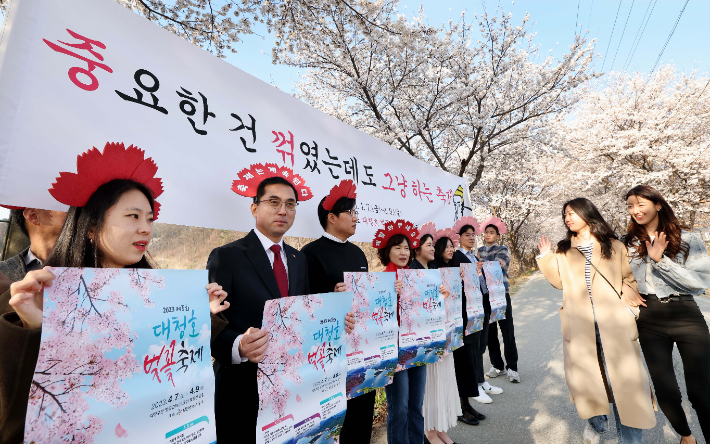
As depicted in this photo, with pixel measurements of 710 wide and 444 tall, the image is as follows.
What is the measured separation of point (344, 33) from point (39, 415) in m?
8.26

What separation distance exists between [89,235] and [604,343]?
11.6 ft

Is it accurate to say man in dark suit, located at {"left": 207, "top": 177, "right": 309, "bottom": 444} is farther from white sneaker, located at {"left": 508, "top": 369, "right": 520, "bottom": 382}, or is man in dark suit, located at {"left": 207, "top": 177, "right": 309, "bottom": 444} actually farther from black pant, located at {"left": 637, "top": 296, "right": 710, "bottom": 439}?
white sneaker, located at {"left": 508, "top": 369, "right": 520, "bottom": 382}

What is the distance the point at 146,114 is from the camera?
2006mm

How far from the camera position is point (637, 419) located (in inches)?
99.9

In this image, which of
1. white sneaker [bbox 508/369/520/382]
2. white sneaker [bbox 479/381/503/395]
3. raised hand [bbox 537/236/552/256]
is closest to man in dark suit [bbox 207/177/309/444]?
raised hand [bbox 537/236/552/256]

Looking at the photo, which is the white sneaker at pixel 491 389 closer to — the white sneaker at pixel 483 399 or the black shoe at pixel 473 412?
the white sneaker at pixel 483 399

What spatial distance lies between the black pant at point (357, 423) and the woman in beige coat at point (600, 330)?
1.84 metres

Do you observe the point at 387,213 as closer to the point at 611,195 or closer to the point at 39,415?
the point at 39,415

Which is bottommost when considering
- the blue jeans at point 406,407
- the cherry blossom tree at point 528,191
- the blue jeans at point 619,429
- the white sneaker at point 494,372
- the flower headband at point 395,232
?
the white sneaker at point 494,372

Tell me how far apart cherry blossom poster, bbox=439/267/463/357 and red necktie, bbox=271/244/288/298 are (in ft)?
5.17

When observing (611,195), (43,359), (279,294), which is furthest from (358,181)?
(611,195)

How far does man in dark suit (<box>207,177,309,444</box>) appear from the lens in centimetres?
177

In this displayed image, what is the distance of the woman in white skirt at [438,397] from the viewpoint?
3012 millimetres

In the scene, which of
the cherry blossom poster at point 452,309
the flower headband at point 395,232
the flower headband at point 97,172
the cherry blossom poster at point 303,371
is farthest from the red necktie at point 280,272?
the cherry blossom poster at point 452,309
